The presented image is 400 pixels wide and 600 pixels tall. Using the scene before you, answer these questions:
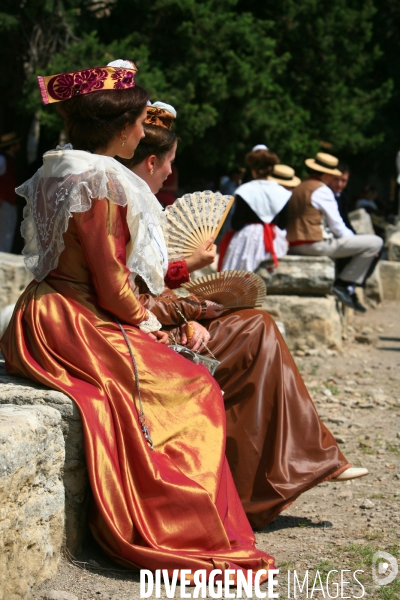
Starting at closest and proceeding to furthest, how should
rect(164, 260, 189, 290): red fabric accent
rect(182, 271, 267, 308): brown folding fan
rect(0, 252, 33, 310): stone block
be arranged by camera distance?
rect(182, 271, 267, 308): brown folding fan
rect(164, 260, 189, 290): red fabric accent
rect(0, 252, 33, 310): stone block

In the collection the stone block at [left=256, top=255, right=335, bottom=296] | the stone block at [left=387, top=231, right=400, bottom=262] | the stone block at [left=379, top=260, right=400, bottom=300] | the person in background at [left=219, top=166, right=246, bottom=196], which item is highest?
the stone block at [left=256, top=255, right=335, bottom=296]

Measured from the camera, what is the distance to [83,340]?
2949mm

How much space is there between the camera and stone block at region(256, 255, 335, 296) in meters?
7.49

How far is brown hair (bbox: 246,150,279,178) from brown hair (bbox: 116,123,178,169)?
3.76 metres

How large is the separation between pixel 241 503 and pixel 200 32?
7.83 meters

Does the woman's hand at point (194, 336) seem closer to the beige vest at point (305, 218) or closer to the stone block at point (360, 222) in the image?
the beige vest at point (305, 218)

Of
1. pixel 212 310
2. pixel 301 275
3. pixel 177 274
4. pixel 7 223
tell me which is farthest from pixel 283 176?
pixel 212 310

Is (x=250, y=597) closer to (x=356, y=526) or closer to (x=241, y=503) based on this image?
(x=241, y=503)

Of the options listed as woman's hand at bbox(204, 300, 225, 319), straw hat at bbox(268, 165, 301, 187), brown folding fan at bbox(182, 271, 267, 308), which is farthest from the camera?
straw hat at bbox(268, 165, 301, 187)

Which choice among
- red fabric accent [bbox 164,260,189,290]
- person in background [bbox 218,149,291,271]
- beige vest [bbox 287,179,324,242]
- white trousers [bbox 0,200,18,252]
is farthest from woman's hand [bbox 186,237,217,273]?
white trousers [bbox 0,200,18,252]

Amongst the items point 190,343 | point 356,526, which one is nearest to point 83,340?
point 190,343

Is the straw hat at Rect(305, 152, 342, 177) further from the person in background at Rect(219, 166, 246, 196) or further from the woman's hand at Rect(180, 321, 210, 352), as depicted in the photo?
the person in background at Rect(219, 166, 246, 196)

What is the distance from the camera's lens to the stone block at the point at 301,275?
7488 millimetres

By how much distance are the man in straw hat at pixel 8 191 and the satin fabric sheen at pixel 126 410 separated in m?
7.13
